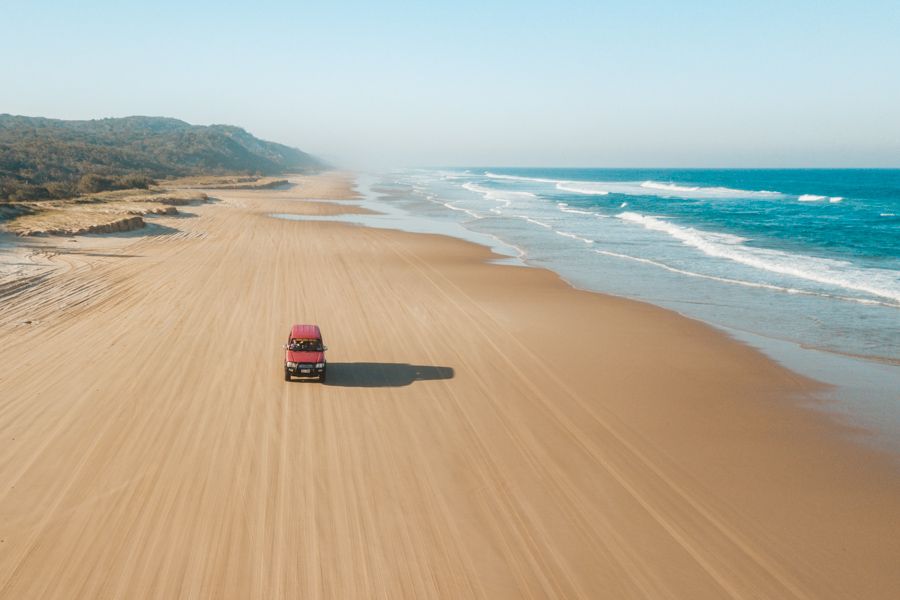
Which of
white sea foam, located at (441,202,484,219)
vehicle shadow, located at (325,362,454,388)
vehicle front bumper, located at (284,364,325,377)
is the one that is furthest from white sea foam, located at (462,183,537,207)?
vehicle front bumper, located at (284,364,325,377)

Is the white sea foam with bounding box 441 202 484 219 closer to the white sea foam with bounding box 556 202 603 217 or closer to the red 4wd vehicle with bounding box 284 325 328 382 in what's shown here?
the white sea foam with bounding box 556 202 603 217

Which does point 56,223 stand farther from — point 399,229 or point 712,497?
point 712,497

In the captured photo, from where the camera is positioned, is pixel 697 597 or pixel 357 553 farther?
pixel 357 553

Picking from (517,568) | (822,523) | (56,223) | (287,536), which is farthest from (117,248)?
(822,523)

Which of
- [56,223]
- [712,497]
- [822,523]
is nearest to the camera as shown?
[822,523]

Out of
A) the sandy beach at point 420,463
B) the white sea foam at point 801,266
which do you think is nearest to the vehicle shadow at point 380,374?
the sandy beach at point 420,463

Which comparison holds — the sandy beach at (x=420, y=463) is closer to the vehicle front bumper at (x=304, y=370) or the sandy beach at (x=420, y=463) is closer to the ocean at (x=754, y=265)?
the vehicle front bumper at (x=304, y=370)

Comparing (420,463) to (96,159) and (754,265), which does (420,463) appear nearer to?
(754,265)

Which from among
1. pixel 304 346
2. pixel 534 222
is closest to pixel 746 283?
pixel 304 346
